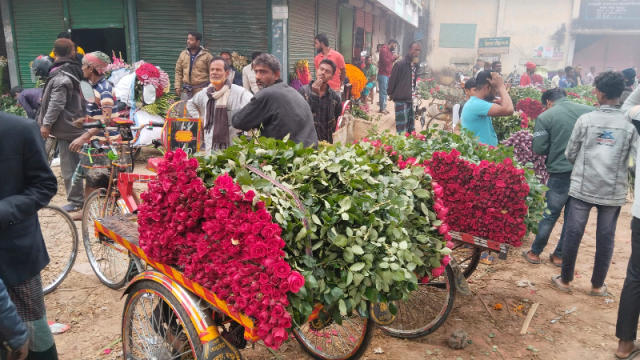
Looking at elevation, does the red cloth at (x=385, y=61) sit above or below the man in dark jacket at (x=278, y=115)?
above

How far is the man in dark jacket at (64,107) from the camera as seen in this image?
18.4 ft

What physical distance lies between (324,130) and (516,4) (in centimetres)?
3017

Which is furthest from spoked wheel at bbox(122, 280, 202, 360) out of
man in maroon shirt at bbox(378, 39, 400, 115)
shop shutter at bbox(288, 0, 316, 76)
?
man in maroon shirt at bbox(378, 39, 400, 115)

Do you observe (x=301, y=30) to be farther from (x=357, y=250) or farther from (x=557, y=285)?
(x=357, y=250)

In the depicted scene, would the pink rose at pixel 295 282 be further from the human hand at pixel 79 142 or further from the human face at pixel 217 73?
the human hand at pixel 79 142

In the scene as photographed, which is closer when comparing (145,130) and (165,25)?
(145,130)

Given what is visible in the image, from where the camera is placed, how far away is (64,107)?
569 centimetres

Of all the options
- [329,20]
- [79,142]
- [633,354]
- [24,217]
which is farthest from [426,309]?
[329,20]

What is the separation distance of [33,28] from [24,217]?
34.7 ft

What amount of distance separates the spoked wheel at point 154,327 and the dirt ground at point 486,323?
2.43 ft

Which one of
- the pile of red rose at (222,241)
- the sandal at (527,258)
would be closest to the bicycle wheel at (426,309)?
the pile of red rose at (222,241)

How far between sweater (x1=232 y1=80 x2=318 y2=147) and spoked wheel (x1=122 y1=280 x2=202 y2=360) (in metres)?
1.82

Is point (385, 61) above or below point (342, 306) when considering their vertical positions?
above

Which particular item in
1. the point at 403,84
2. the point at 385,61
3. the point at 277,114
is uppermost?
the point at 385,61
